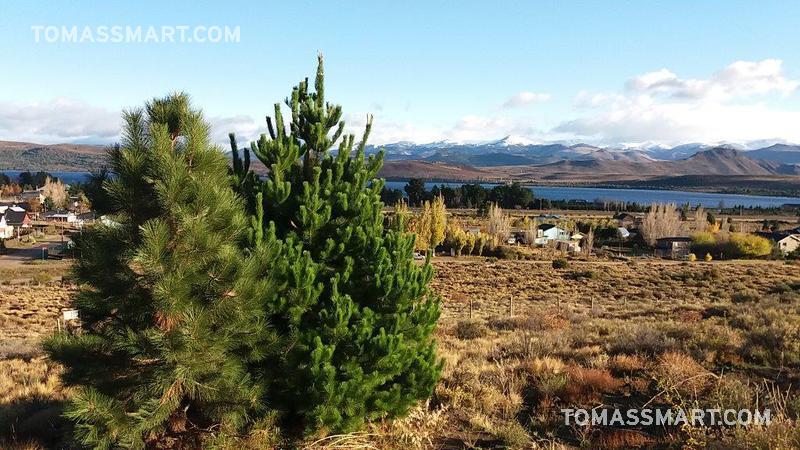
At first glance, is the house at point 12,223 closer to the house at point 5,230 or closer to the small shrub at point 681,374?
the house at point 5,230

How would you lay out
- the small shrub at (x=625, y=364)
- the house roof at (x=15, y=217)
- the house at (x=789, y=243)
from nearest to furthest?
the small shrub at (x=625, y=364) < the house at (x=789, y=243) < the house roof at (x=15, y=217)

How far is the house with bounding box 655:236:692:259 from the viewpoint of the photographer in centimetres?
7431

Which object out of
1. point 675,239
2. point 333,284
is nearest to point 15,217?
point 333,284

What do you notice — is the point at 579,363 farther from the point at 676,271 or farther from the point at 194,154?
the point at 676,271

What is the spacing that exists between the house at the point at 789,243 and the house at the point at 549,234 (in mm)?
27740

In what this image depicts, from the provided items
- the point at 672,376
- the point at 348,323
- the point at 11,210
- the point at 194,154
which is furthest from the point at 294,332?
the point at 11,210

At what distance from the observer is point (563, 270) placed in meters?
55.6

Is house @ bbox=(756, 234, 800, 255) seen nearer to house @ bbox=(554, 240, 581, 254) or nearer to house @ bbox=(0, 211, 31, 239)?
house @ bbox=(554, 240, 581, 254)

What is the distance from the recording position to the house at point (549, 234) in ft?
265

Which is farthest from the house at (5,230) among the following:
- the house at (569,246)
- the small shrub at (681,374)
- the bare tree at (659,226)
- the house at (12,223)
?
the bare tree at (659,226)

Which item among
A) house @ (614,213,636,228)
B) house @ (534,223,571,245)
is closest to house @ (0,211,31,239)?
house @ (534,223,571,245)

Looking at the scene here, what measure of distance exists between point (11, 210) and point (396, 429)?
96.1 metres

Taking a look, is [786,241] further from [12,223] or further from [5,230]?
[12,223]

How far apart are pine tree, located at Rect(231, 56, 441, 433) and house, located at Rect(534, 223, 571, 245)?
248 feet
